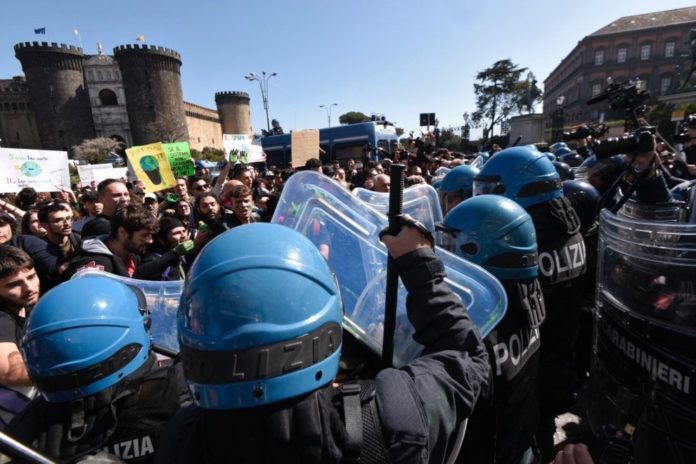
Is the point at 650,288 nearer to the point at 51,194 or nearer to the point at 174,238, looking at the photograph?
the point at 174,238

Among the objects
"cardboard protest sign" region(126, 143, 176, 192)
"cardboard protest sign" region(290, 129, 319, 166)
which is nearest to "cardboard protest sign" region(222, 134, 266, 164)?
"cardboard protest sign" region(290, 129, 319, 166)

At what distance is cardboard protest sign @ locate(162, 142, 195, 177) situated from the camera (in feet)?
23.8

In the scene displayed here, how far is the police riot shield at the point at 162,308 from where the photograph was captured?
A: 5.93ft

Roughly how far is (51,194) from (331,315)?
9285mm

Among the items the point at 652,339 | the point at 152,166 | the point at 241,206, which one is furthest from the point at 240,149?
the point at 652,339

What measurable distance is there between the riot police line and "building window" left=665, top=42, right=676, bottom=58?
70.7 metres

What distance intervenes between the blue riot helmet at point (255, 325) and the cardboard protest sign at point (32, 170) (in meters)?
7.43

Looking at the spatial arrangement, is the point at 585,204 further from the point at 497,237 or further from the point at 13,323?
the point at 13,323

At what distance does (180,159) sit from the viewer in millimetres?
7398

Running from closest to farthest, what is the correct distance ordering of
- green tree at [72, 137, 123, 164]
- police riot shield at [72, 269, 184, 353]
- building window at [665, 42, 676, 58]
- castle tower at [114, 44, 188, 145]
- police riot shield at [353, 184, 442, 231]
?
1. police riot shield at [72, 269, 184, 353]
2. police riot shield at [353, 184, 442, 231]
3. green tree at [72, 137, 123, 164]
4. castle tower at [114, 44, 188, 145]
5. building window at [665, 42, 676, 58]

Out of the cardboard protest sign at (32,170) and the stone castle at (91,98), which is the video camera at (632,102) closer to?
the cardboard protest sign at (32,170)

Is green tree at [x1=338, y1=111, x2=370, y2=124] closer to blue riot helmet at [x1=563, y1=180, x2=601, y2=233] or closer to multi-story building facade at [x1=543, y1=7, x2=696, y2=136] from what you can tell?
multi-story building facade at [x1=543, y1=7, x2=696, y2=136]

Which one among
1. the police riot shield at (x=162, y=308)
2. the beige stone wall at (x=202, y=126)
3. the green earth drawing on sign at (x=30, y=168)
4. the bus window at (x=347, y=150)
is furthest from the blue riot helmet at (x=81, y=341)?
the beige stone wall at (x=202, y=126)

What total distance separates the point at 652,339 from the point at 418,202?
49.1 inches
